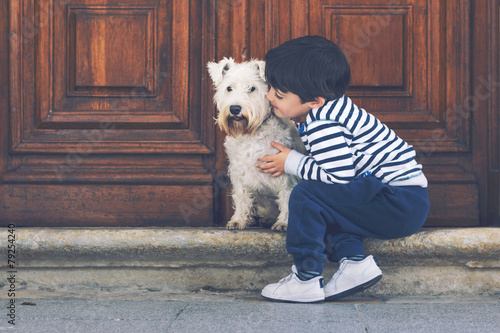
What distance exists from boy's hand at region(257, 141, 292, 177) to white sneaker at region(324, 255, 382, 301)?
0.52 metres

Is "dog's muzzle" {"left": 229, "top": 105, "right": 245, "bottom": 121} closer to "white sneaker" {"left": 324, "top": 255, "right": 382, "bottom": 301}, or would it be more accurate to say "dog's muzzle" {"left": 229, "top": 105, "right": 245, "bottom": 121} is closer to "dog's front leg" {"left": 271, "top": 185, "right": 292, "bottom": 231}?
"dog's front leg" {"left": 271, "top": 185, "right": 292, "bottom": 231}

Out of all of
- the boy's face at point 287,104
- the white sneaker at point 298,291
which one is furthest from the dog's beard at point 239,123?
the white sneaker at point 298,291

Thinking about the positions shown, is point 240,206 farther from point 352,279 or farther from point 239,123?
point 352,279

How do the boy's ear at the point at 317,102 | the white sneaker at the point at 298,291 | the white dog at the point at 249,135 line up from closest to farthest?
1. the white sneaker at the point at 298,291
2. the boy's ear at the point at 317,102
3. the white dog at the point at 249,135

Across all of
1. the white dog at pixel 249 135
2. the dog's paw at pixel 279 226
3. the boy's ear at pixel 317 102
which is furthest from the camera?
the dog's paw at pixel 279 226

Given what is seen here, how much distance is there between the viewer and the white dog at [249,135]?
262cm

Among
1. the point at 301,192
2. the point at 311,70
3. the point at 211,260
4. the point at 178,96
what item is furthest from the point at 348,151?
the point at 178,96

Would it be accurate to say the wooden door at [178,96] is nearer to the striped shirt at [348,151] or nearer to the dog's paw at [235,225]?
the dog's paw at [235,225]

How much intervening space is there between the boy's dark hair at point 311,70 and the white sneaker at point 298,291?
78 centimetres

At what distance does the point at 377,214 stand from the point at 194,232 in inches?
34.7

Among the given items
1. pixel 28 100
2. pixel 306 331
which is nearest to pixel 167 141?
pixel 28 100

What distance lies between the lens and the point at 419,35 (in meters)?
3.02

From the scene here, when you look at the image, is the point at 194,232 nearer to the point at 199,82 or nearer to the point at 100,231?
the point at 100,231

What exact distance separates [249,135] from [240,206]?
0.37 metres
